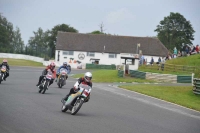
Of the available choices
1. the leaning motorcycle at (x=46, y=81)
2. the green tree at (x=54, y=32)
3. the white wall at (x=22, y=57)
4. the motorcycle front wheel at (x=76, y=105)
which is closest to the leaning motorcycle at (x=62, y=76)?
the leaning motorcycle at (x=46, y=81)

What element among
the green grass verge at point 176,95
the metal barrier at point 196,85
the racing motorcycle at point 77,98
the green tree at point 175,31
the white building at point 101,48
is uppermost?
the green tree at point 175,31

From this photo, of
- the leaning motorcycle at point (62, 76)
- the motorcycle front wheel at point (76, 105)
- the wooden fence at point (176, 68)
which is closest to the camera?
the motorcycle front wheel at point (76, 105)

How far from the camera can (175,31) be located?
109 metres

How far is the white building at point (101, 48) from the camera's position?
98625 millimetres

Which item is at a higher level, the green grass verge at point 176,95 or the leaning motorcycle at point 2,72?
the leaning motorcycle at point 2,72

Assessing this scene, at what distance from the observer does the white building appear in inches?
3883

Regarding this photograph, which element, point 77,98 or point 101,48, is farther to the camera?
point 101,48

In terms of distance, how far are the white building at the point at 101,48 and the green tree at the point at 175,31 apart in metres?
6.55

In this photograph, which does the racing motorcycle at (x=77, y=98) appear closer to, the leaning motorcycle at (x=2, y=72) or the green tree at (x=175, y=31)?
the leaning motorcycle at (x=2, y=72)

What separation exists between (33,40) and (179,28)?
94305 millimetres

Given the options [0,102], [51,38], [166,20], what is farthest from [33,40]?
[0,102]

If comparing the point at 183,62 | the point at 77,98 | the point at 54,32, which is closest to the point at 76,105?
the point at 77,98

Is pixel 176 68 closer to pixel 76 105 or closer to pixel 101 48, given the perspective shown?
pixel 76 105

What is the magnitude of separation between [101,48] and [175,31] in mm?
19906
